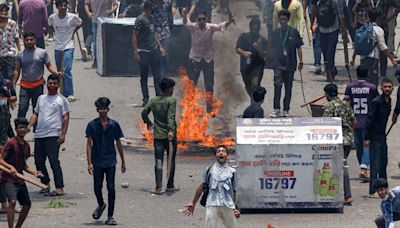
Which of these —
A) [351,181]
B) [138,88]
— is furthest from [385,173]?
[138,88]

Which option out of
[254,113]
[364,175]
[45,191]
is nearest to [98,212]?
[45,191]

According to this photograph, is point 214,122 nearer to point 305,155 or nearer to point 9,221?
point 305,155

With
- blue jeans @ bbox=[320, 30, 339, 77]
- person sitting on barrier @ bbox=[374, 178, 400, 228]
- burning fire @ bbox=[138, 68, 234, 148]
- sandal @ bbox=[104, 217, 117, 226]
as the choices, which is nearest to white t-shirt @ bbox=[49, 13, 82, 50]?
burning fire @ bbox=[138, 68, 234, 148]

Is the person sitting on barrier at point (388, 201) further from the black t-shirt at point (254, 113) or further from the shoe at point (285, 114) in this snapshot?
the shoe at point (285, 114)

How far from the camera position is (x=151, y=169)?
2005cm

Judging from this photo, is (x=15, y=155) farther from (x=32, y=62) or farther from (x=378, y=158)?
(x=378, y=158)

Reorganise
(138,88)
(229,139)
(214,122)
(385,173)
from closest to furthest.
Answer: (385,173) → (229,139) → (214,122) → (138,88)

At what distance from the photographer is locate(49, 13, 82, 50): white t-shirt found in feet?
80.5

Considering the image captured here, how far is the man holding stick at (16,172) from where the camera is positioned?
16156 mm

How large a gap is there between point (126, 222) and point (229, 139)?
4.58m

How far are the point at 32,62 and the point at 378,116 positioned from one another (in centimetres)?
525

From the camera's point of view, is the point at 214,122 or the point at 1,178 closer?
the point at 1,178

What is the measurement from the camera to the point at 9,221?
16016 millimetres

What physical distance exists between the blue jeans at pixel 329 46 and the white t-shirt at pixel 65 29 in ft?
15.4
